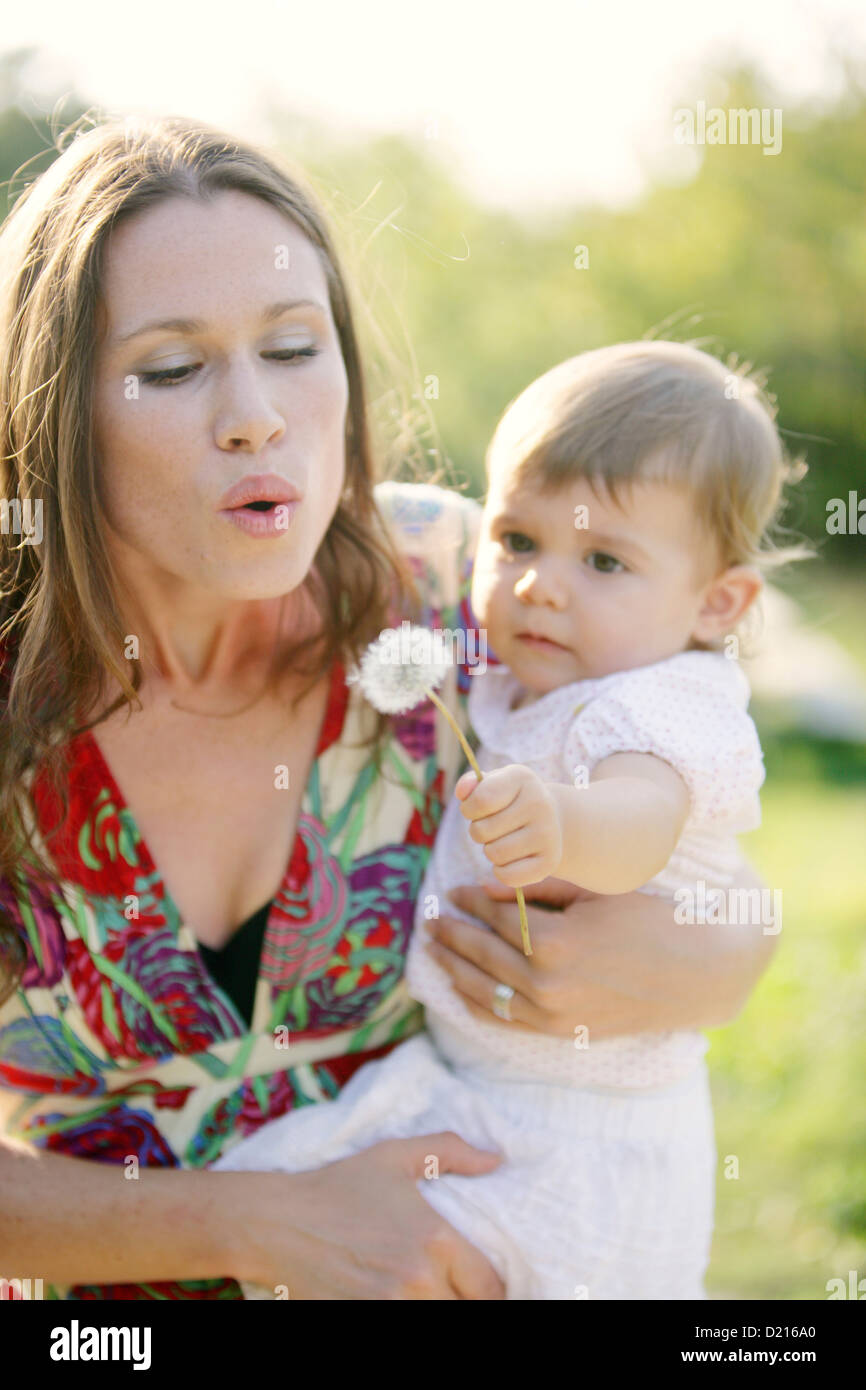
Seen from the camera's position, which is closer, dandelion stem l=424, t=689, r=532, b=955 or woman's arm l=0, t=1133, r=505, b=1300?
dandelion stem l=424, t=689, r=532, b=955

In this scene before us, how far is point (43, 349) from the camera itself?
5.90 feet

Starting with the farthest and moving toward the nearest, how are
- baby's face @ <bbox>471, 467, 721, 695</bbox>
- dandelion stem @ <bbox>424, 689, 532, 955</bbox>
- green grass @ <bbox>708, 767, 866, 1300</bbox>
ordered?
green grass @ <bbox>708, 767, 866, 1300</bbox>, baby's face @ <bbox>471, 467, 721, 695</bbox>, dandelion stem @ <bbox>424, 689, 532, 955</bbox>

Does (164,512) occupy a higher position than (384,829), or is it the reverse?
(164,512)

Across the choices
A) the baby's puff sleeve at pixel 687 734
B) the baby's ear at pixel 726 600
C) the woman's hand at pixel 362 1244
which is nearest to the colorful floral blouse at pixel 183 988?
the woman's hand at pixel 362 1244

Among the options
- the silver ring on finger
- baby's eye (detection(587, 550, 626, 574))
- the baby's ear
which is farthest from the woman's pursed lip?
the silver ring on finger

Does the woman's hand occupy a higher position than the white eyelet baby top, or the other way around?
the white eyelet baby top

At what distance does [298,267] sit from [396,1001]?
1217 millimetres

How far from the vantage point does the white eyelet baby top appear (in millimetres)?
1758

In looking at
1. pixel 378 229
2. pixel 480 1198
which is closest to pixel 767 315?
pixel 378 229

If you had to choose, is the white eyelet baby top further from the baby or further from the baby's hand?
the baby's hand

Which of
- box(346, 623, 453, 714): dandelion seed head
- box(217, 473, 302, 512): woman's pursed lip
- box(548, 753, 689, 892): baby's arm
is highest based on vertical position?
box(217, 473, 302, 512): woman's pursed lip

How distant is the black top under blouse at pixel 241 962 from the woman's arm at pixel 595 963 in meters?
0.29

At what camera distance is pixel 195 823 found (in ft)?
6.59
